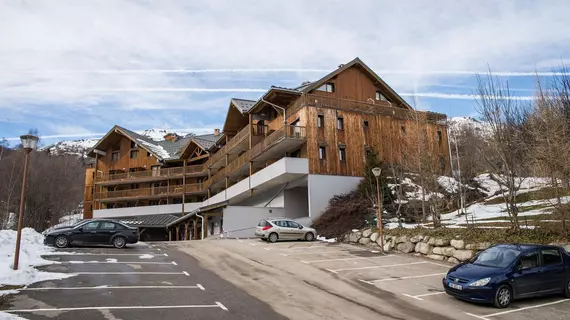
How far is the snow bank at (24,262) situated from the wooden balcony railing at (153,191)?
3193 cm

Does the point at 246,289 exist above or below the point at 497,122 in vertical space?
below

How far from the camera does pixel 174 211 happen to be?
5031cm

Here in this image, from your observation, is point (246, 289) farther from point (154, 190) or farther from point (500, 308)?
point (154, 190)

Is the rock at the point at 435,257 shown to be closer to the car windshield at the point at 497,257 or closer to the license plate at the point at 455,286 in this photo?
the car windshield at the point at 497,257

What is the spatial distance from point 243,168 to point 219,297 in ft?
92.4

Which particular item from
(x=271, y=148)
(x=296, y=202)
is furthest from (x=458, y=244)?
(x=296, y=202)

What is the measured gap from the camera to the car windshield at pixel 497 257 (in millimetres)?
10414

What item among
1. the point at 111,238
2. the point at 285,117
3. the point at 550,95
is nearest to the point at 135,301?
the point at 111,238

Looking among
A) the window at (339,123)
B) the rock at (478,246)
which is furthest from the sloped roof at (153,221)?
the rock at (478,246)

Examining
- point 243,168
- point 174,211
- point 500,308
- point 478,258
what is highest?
point 243,168

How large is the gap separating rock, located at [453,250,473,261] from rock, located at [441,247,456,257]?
0.20 m

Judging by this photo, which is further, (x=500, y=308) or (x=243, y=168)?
(x=243, y=168)

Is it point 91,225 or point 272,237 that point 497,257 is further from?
point 91,225

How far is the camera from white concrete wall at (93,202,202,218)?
49.9m
